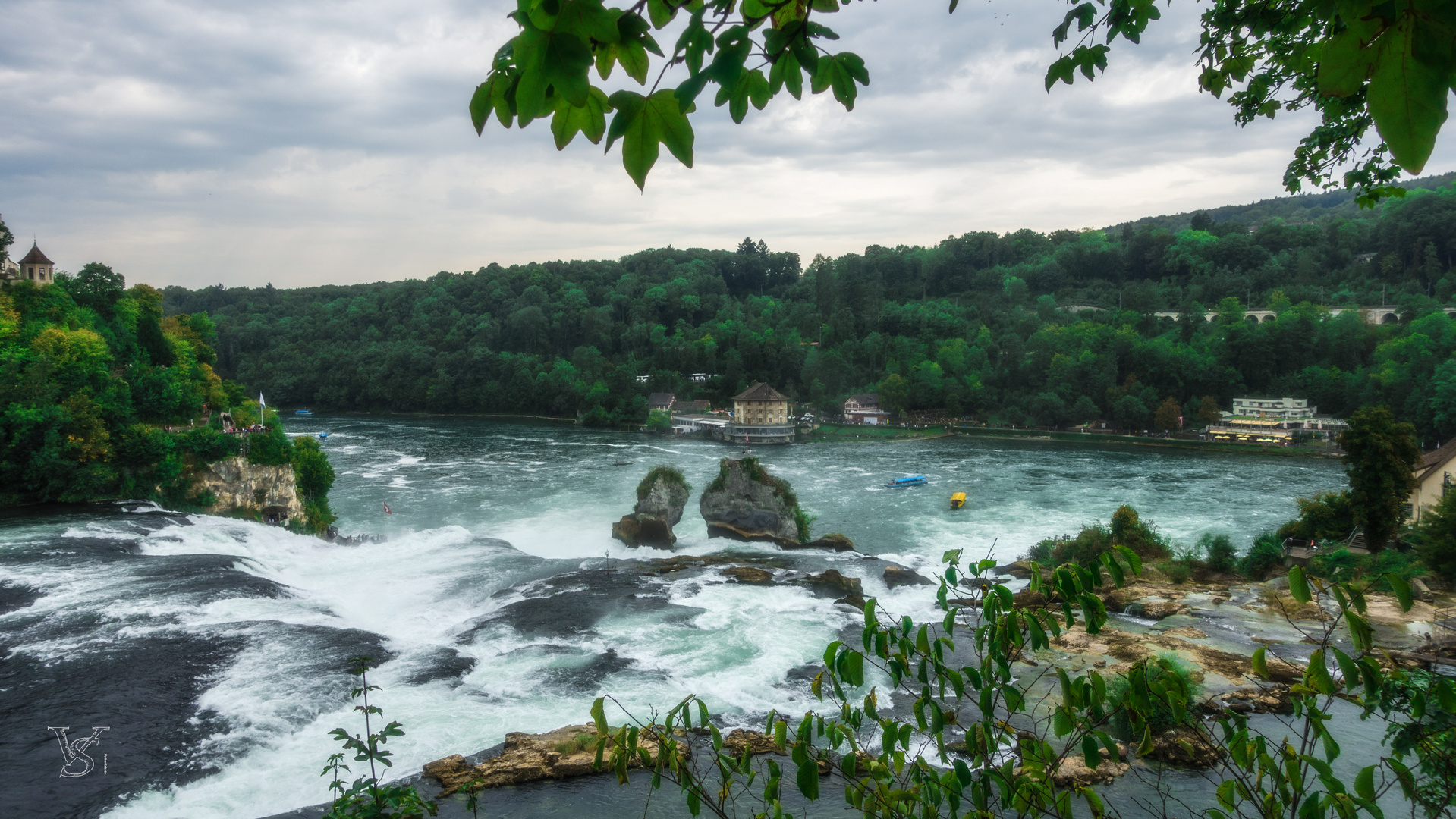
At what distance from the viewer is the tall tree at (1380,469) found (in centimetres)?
1508

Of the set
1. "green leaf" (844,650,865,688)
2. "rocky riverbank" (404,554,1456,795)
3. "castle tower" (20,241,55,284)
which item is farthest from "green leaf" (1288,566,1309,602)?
"castle tower" (20,241,55,284)

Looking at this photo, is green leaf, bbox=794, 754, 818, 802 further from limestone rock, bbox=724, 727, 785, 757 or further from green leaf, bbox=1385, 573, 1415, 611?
limestone rock, bbox=724, 727, 785, 757

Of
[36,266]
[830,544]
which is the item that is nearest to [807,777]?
[830,544]

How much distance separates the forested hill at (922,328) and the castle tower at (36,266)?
28.8 metres

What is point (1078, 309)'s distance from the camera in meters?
60.7

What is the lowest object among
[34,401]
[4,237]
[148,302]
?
[34,401]

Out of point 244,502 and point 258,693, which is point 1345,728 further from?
point 244,502

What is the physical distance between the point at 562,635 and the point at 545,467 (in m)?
21.4

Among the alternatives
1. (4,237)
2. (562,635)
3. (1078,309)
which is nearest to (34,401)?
(4,237)

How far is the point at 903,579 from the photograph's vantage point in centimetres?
1545

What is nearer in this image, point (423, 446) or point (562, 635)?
point (562, 635)

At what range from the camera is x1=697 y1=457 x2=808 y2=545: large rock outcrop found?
61.5 ft

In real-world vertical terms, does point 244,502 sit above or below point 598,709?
below

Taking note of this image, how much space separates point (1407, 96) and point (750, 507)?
18480 mm
